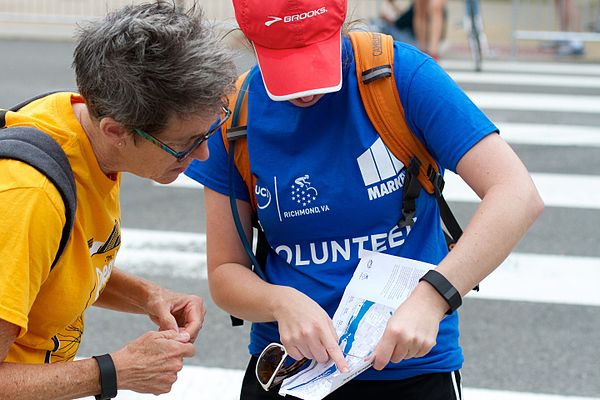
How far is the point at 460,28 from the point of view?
15.5m

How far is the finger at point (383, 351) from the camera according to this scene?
218cm

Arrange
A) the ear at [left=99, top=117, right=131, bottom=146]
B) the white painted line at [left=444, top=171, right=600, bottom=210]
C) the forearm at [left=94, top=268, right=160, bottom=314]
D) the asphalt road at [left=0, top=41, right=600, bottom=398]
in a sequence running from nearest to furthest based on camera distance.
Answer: the ear at [left=99, top=117, right=131, bottom=146] → the forearm at [left=94, top=268, right=160, bottom=314] → the asphalt road at [left=0, top=41, right=600, bottom=398] → the white painted line at [left=444, top=171, right=600, bottom=210]

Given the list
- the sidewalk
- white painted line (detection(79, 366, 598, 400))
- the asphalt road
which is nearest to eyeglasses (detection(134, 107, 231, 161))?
the asphalt road

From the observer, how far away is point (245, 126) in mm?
2461

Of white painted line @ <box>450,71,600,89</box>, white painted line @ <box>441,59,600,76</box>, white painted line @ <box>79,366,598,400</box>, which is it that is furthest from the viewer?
white painted line @ <box>441,59,600,76</box>

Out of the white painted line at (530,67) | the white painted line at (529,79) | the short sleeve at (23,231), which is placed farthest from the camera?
the white painted line at (530,67)

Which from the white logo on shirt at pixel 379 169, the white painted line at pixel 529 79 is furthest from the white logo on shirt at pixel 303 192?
the white painted line at pixel 529 79

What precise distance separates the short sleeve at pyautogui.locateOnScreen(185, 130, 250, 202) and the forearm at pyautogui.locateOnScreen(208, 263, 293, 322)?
7.9 inches

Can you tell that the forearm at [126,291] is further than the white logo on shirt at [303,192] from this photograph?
Yes

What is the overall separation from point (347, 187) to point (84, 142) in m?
0.63

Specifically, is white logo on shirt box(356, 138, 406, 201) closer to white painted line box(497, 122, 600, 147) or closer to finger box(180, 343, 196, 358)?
finger box(180, 343, 196, 358)

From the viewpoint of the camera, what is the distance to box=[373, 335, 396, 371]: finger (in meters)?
2.18

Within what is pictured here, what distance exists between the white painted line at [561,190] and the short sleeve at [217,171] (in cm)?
464

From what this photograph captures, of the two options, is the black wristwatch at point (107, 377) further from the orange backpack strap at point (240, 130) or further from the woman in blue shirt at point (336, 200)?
the orange backpack strap at point (240, 130)
